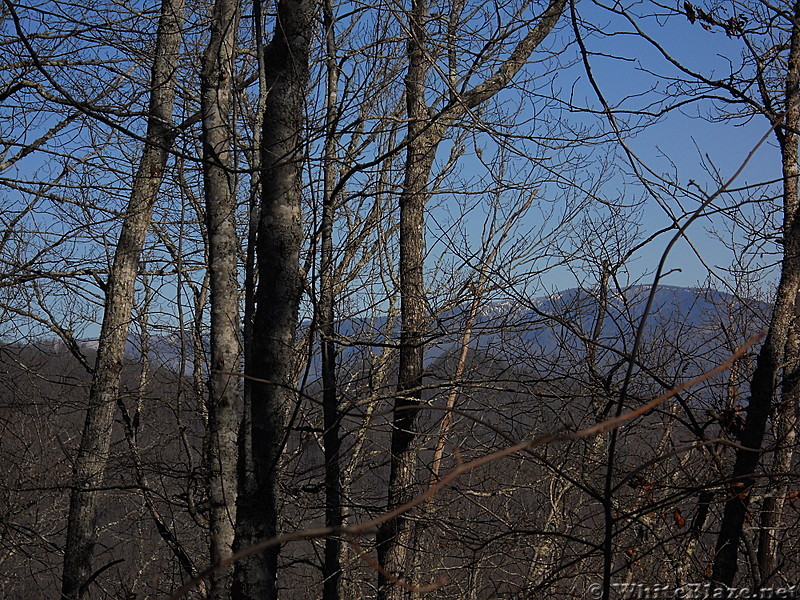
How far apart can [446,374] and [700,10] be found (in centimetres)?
469

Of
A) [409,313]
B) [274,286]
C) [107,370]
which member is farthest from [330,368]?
[107,370]

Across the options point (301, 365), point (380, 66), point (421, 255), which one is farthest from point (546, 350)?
point (380, 66)

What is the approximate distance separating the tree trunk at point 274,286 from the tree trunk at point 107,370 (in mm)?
4475

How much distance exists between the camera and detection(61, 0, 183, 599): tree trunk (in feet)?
25.8

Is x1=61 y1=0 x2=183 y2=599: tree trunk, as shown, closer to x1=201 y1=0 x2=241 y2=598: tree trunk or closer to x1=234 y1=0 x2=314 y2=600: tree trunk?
x1=201 y1=0 x2=241 y2=598: tree trunk

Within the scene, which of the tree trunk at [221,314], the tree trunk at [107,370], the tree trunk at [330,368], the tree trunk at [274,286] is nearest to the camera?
the tree trunk at [274,286]

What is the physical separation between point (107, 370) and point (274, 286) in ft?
18.9

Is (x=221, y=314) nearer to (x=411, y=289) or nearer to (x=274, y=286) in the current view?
(x=411, y=289)

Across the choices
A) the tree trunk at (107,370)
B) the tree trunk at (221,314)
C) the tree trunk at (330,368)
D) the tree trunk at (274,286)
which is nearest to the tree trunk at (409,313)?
the tree trunk at (330,368)

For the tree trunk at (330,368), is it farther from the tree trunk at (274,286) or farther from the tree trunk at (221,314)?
the tree trunk at (221,314)

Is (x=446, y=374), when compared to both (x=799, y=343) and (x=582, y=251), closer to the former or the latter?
(x=582, y=251)

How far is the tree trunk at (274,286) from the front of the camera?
329 cm

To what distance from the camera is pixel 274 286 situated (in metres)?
3.39

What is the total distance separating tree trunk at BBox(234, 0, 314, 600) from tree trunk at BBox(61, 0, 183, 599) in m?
4.48
